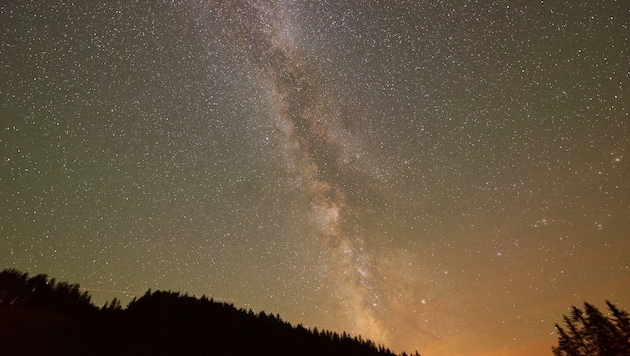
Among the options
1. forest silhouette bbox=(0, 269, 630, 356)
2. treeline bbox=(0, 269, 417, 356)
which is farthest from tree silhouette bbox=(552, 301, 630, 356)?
treeline bbox=(0, 269, 417, 356)

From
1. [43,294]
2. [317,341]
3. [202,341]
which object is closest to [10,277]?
[43,294]

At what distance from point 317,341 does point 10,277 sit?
30.7 meters

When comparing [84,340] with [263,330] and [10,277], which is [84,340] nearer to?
[263,330]

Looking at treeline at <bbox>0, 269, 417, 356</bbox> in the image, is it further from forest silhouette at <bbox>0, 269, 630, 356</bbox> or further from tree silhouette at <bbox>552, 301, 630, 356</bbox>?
tree silhouette at <bbox>552, 301, 630, 356</bbox>

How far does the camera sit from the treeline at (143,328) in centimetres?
2502

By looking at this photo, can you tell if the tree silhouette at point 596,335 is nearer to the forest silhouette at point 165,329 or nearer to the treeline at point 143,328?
the forest silhouette at point 165,329

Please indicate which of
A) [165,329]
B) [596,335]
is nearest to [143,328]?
[165,329]

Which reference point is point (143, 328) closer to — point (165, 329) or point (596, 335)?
point (165, 329)

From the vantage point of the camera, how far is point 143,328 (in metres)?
27.1

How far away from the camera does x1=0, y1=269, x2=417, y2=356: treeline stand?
82.1 feet

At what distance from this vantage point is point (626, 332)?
40.6m

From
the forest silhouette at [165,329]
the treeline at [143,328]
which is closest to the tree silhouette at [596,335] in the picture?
the forest silhouette at [165,329]

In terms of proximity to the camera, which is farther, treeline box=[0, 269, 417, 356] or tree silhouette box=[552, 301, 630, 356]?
tree silhouette box=[552, 301, 630, 356]

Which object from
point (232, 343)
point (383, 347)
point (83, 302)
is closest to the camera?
point (232, 343)
